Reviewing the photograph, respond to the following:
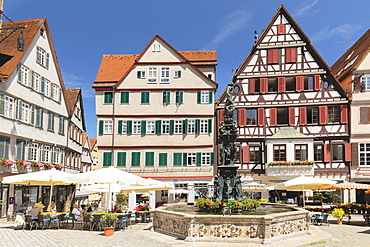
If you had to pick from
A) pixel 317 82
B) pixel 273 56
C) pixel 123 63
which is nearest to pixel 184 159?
pixel 123 63

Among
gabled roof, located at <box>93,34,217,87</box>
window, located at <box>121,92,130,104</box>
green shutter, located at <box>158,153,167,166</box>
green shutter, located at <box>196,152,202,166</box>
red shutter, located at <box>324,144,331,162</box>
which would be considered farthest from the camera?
gabled roof, located at <box>93,34,217,87</box>

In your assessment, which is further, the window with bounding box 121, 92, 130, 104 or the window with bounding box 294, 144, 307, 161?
the window with bounding box 121, 92, 130, 104

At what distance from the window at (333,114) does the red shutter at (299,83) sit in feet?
8.73

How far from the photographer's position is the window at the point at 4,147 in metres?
22.3

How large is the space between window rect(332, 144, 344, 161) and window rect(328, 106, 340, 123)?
194 centimetres

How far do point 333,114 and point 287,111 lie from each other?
3486 mm

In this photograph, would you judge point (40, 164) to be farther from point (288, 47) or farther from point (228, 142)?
point (288, 47)

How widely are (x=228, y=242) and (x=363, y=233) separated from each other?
6.96 metres

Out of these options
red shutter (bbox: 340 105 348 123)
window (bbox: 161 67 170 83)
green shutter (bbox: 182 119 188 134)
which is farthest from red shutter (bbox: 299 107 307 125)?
window (bbox: 161 67 170 83)

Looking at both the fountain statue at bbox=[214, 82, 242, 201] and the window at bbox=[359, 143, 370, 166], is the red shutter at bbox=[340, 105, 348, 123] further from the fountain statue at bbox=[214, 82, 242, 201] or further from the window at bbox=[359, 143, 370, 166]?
the fountain statue at bbox=[214, 82, 242, 201]

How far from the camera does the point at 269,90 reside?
109 ft

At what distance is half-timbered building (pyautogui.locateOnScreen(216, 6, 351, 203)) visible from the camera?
31.3 m

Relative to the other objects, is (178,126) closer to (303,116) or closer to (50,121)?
(50,121)

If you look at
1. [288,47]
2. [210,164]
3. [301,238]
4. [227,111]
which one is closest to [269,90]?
[288,47]
